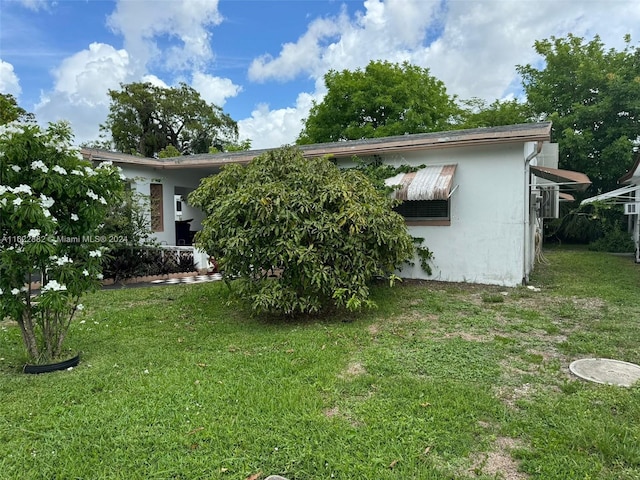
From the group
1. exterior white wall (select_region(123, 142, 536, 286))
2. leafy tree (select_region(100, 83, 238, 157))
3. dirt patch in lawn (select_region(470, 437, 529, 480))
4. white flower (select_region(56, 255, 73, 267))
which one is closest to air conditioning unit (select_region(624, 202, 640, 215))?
exterior white wall (select_region(123, 142, 536, 286))

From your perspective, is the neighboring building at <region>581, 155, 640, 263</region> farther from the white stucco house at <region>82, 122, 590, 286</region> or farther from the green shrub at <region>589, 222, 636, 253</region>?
the white stucco house at <region>82, 122, 590, 286</region>

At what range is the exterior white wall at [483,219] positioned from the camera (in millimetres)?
10367

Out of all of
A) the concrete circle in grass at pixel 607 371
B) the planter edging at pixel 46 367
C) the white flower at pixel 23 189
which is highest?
the white flower at pixel 23 189

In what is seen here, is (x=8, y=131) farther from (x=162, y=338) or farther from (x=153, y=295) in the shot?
(x=153, y=295)

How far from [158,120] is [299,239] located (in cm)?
3669

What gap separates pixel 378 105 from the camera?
30.7 meters

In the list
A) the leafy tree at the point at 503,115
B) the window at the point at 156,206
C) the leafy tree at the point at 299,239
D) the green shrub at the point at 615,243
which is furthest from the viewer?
the leafy tree at the point at 503,115

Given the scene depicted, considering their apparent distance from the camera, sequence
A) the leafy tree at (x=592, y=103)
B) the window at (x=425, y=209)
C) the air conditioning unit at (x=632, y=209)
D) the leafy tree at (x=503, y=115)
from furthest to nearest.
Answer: the leafy tree at (x=503, y=115)
the leafy tree at (x=592, y=103)
the air conditioning unit at (x=632, y=209)
the window at (x=425, y=209)

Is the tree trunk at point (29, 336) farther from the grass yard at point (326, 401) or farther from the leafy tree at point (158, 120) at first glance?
the leafy tree at point (158, 120)

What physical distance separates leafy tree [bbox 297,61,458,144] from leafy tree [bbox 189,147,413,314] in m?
22.6

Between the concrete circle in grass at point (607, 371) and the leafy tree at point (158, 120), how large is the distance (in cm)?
3803

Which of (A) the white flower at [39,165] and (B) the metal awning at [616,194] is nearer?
(A) the white flower at [39,165]

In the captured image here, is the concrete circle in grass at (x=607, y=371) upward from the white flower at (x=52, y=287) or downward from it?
downward

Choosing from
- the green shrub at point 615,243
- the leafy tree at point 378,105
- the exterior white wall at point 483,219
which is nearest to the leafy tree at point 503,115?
the leafy tree at point 378,105
